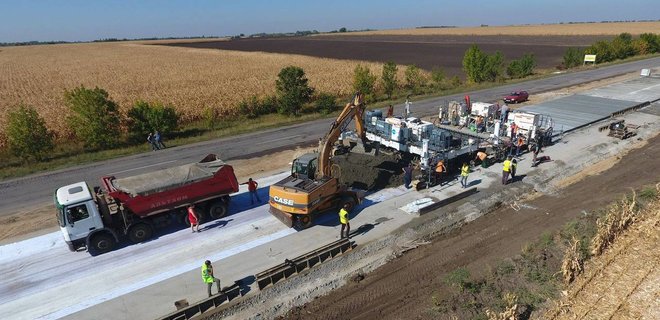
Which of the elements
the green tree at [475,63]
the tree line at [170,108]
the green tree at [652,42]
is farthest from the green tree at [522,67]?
the green tree at [652,42]

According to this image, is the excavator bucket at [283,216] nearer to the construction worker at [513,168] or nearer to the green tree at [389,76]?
the construction worker at [513,168]

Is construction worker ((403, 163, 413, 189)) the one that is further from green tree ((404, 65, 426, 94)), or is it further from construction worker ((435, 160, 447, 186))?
green tree ((404, 65, 426, 94))

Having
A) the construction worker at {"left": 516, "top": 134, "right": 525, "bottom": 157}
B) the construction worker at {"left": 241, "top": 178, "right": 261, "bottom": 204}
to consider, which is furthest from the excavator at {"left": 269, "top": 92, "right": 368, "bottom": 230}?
the construction worker at {"left": 516, "top": 134, "right": 525, "bottom": 157}

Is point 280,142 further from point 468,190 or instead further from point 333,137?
point 468,190

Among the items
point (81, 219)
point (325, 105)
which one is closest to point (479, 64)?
point (325, 105)

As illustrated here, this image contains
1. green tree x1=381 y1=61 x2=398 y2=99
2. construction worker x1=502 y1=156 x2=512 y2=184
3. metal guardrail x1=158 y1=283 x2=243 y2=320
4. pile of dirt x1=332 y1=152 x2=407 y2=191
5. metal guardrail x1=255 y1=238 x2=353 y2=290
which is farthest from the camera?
Result: green tree x1=381 y1=61 x2=398 y2=99

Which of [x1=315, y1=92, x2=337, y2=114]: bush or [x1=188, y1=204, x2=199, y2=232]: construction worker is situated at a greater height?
[x1=315, y1=92, x2=337, y2=114]: bush
